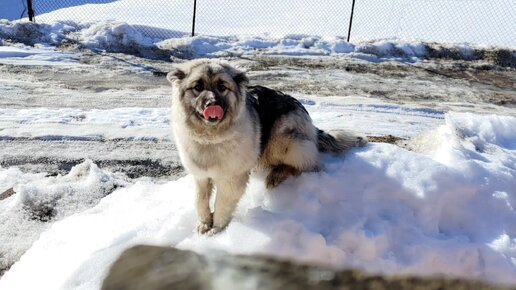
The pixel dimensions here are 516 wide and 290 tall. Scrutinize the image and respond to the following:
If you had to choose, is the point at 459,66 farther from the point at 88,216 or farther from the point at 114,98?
the point at 88,216

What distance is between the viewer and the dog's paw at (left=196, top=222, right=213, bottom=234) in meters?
4.11

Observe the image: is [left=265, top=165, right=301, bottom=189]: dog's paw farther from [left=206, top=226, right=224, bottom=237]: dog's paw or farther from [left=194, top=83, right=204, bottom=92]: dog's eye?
[left=194, top=83, right=204, bottom=92]: dog's eye

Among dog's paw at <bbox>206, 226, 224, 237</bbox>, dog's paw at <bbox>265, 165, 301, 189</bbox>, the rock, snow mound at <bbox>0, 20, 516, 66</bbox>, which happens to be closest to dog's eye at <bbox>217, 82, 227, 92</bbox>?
dog's paw at <bbox>265, 165, 301, 189</bbox>

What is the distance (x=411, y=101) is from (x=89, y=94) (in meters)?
6.55

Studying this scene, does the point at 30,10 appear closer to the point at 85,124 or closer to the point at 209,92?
the point at 85,124

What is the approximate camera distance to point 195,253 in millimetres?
3838

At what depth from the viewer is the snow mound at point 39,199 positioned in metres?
4.47

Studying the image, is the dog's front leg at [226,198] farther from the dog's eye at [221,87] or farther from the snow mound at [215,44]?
the snow mound at [215,44]

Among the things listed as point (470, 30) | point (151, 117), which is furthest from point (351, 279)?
point (470, 30)

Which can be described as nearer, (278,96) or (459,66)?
(278,96)

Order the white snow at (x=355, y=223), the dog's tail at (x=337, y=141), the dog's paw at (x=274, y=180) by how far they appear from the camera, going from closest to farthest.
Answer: the white snow at (x=355, y=223), the dog's paw at (x=274, y=180), the dog's tail at (x=337, y=141)

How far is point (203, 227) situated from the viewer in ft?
13.6

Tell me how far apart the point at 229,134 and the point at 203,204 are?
30.9 inches

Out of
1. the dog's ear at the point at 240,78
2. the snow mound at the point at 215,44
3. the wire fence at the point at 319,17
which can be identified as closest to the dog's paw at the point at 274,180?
the dog's ear at the point at 240,78
